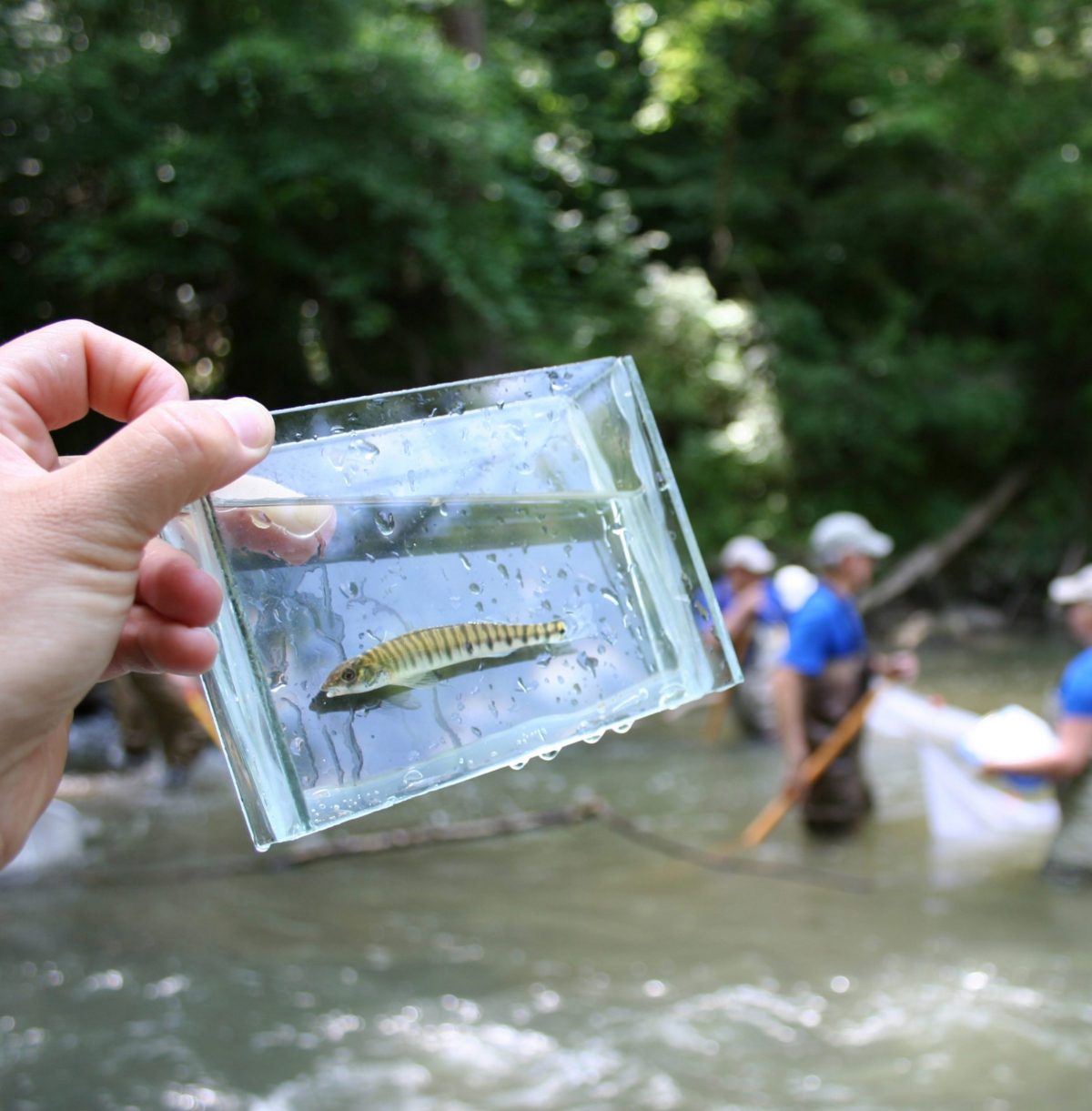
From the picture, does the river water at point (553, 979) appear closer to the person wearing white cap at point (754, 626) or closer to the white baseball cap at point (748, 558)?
the person wearing white cap at point (754, 626)

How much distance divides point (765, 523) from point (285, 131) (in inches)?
342

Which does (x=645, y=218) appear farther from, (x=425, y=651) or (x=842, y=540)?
(x=425, y=651)

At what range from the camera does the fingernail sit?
1.20 meters

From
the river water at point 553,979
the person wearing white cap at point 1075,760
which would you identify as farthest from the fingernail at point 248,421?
the person wearing white cap at point 1075,760

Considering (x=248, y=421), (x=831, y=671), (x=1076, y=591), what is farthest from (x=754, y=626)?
(x=248, y=421)

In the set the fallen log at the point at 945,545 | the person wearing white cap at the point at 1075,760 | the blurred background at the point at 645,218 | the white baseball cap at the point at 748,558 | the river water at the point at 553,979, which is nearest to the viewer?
the river water at the point at 553,979

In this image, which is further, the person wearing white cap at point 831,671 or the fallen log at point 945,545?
the fallen log at point 945,545

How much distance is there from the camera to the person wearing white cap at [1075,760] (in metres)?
5.27

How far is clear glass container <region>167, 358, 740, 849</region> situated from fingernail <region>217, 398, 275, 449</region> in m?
0.09

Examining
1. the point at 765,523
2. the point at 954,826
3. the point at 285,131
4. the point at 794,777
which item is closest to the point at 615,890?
the point at 794,777

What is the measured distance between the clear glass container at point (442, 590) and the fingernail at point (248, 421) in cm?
9

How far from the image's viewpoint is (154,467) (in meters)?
1.15

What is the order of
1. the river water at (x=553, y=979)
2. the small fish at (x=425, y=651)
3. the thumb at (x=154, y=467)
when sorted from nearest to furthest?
the thumb at (x=154, y=467), the small fish at (x=425, y=651), the river water at (x=553, y=979)

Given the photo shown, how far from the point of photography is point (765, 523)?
55.4ft
